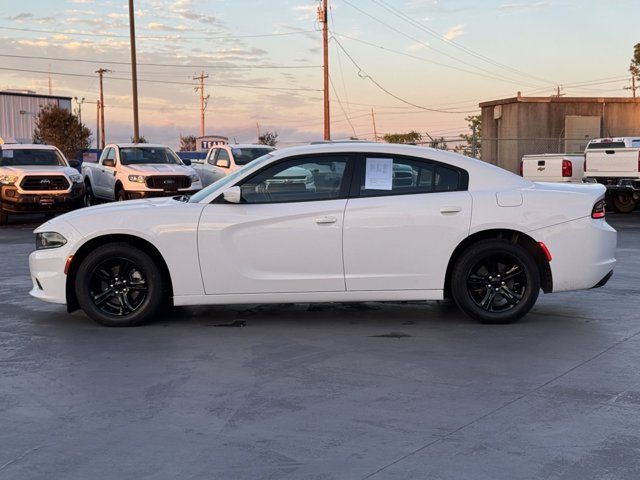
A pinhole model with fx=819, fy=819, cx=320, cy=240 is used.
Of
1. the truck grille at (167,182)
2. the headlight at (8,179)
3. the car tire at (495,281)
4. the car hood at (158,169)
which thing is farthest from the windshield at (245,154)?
the car tire at (495,281)

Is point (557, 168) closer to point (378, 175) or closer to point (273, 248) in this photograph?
point (378, 175)

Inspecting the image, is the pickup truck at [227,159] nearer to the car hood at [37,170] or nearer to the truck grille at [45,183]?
the car hood at [37,170]

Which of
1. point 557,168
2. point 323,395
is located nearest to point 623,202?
point 557,168

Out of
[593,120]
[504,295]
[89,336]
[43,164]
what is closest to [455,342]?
[504,295]

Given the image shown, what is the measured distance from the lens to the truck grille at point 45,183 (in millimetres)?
19125

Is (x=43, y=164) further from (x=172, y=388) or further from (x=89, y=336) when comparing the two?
(x=172, y=388)

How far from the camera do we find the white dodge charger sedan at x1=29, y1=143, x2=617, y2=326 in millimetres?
7129

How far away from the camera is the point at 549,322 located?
7.43 meters

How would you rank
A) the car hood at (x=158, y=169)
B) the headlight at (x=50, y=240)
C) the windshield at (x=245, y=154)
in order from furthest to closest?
1. the windshield at (x=245, y=154)
2. the car hood at (x=158, y=169)
3. the headlight at (x=50, y=240)

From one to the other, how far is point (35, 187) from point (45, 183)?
0.81 feet

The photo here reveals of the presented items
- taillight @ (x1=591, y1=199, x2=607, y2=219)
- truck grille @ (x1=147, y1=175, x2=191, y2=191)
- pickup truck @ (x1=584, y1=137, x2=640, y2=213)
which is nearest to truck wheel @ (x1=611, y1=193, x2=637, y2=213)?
pickup truck @ (x1=584, y1=137, x2=640, y2=213)

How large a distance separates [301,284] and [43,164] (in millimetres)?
15115

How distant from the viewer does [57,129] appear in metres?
73.0

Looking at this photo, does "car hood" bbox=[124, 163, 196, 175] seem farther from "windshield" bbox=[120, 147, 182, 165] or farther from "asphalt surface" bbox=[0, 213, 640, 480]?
"asphalt surface" bbox=[0, 213, 640, 480]
